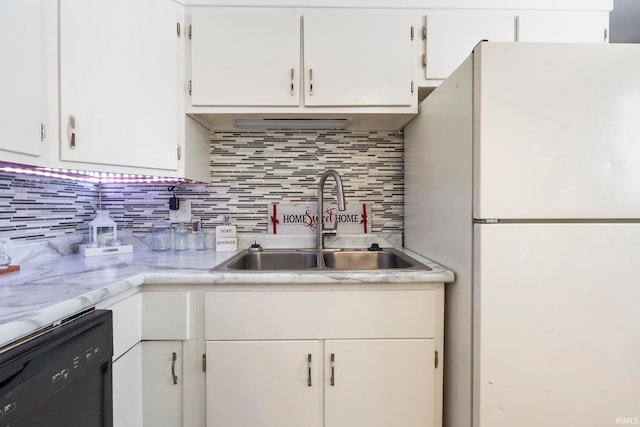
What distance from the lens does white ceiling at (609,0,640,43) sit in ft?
5.24

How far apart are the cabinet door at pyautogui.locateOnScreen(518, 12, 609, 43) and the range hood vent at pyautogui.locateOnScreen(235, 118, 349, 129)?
901 mm

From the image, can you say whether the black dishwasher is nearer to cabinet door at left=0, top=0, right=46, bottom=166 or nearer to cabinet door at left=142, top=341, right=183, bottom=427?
cabinet door at left=142, top=341, right=183, bottom=427

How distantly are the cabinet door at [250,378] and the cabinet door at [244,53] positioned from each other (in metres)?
1.06

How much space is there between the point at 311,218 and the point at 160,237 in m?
0.82

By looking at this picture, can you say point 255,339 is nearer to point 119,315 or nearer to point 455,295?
point 119,315

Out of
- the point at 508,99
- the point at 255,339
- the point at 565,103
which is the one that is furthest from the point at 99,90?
the point at 565,103

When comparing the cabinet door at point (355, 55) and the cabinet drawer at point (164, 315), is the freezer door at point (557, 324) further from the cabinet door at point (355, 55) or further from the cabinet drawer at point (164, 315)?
the cabinet drawer at point (164, 315)

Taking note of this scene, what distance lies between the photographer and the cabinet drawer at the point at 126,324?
91 cm

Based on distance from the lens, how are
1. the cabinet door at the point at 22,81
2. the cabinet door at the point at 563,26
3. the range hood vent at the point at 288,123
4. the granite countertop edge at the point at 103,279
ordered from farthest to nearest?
the range hood vent at the point at 288,123, the cabinet door at the point at 563,26, the cabinet door at the point at 22,81, the granite countertop edge at the point at 103,279

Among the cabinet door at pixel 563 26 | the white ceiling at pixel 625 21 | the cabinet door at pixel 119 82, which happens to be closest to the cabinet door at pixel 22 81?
the cabinet door at pixel 119 82

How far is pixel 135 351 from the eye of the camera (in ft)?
3.33

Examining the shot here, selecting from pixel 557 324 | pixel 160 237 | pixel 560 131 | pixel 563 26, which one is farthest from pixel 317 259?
pixel 563 26

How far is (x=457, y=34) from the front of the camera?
1340mm

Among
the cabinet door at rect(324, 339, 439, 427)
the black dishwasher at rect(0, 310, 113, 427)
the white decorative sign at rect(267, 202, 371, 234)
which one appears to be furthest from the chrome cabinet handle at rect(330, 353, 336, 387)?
the white decorative sign at rect(267, 202, 371, 234)
